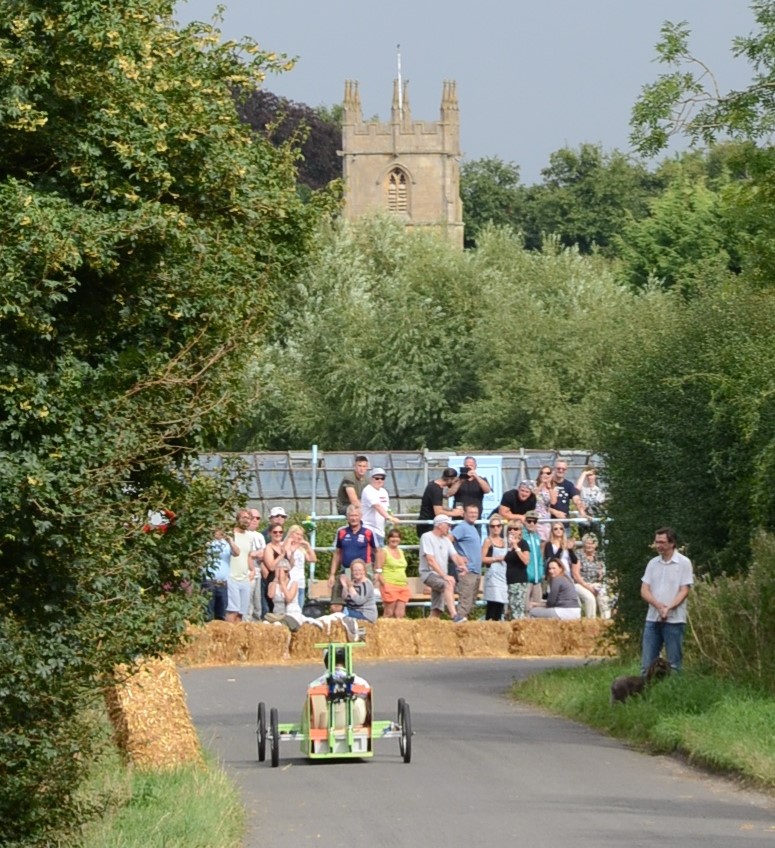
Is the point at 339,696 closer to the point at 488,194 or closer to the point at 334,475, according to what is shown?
the point at 334,475

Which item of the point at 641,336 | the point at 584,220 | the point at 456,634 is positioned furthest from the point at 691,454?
the point at 584,220

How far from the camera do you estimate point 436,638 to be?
2834 centimetres

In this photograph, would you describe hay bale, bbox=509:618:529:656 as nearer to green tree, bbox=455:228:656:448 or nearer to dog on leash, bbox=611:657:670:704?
dog on leash, bbox=611:657:670:704

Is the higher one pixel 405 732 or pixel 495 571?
pixel 495 571

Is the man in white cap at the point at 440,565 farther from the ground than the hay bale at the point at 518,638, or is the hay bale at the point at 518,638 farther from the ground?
the man in white cap at the point at 440,565

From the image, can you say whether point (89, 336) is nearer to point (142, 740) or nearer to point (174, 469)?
point (174, 469)

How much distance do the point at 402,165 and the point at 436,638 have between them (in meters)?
95.9

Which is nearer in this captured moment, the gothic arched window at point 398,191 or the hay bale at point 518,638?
the hay bale at point 518,638

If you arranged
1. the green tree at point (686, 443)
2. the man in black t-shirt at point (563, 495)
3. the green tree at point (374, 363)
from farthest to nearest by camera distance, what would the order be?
the green tree at point (374, 363) < the man in black t-shirt at point (563, 495) < the green tree at point (686, 443)

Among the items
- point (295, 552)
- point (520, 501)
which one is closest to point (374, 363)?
point (520, 501)

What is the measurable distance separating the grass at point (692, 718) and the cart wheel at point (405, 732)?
2336 millimetres

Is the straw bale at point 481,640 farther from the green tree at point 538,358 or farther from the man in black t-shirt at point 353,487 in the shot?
the green tree at point 538,358

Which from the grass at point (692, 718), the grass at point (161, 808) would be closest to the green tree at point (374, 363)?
the grass at point (692, 718)

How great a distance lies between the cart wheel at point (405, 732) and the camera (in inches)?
629
